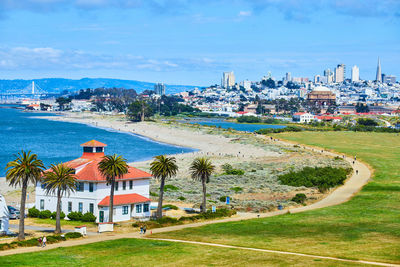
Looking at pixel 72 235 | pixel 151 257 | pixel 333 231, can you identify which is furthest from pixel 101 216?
pixel 333 231

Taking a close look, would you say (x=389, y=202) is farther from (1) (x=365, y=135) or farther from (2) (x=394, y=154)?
(1) (x=365, y=135)

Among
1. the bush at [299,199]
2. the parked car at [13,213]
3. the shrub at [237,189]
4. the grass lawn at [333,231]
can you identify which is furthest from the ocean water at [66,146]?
the grass lawn at [333,231]

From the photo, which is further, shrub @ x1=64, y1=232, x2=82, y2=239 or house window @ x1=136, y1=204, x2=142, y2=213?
house window @ x1=136, y1=204, x2=142, y2=213

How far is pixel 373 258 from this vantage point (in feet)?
132

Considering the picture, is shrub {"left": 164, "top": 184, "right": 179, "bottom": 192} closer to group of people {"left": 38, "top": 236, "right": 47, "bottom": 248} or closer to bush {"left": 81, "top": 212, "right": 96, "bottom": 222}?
bush {"left": 81, "top": 212, "right": 96, "bottom": 222}

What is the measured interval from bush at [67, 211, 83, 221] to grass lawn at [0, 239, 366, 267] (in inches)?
427

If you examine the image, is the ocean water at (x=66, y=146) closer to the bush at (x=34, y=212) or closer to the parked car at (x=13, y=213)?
the parked car at (x=13, y=213)

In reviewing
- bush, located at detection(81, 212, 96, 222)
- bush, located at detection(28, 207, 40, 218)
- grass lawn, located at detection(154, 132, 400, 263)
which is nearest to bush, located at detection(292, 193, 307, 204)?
grass lawn, located at detection(154, 132, 400, 263)

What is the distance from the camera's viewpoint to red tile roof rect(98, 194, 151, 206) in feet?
181

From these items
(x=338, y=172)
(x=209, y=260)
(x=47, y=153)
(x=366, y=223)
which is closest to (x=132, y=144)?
(x=47, y=153)

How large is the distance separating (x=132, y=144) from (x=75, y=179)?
105 meters

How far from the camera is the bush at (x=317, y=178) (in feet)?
273

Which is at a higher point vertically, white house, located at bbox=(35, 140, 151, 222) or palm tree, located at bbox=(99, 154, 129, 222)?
palm tree, located at bbox=(99, 154, 129, 222)

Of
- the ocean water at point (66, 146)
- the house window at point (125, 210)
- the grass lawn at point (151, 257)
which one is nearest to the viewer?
the grass lawn at point (151, 257)
